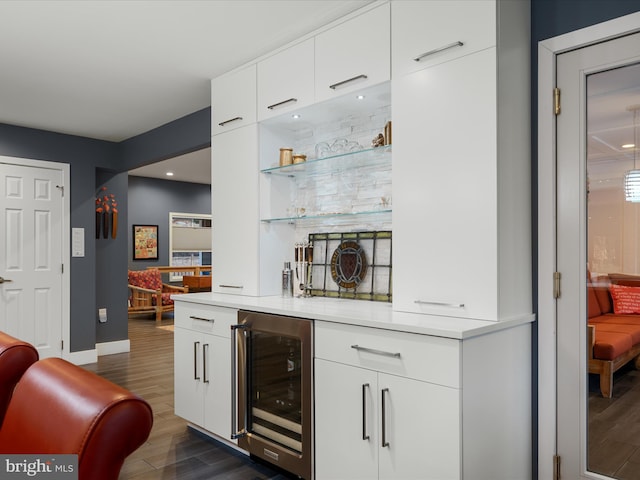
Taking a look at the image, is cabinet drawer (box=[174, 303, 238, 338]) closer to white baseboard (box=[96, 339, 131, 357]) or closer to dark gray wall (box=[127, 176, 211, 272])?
white baseboard (box=[96, 339, 131, 357])

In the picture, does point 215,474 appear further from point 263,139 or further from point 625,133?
point 625,133

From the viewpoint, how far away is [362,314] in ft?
7.36

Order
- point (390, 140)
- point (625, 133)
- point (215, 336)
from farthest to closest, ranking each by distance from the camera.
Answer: point (215, 336), point (390, 140), point (625, 133)

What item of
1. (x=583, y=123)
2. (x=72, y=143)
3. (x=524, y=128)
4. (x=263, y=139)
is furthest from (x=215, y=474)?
(x=72, y=143)

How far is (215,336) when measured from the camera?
9.77ft

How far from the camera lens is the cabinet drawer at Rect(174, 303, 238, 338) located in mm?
2887

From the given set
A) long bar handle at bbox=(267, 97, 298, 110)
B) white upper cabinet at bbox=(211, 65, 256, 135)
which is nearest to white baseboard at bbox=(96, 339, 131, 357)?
white upper cabinet at bbox=(211, 65, 256, 135)

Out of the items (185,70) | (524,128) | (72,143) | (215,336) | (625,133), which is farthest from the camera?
(72,143)

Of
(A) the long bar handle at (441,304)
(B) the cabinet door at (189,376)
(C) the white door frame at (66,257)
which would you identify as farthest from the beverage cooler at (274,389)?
(C) the white door frame at (66,257)

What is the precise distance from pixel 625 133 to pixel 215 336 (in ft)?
7.91

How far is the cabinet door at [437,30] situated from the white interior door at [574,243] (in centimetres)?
44

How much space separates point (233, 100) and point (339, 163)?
3.22 feet

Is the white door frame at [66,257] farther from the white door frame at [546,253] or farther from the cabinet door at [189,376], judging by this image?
the white door frame at [546,253]

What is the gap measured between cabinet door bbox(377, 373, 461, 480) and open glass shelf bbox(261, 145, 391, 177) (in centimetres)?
122
